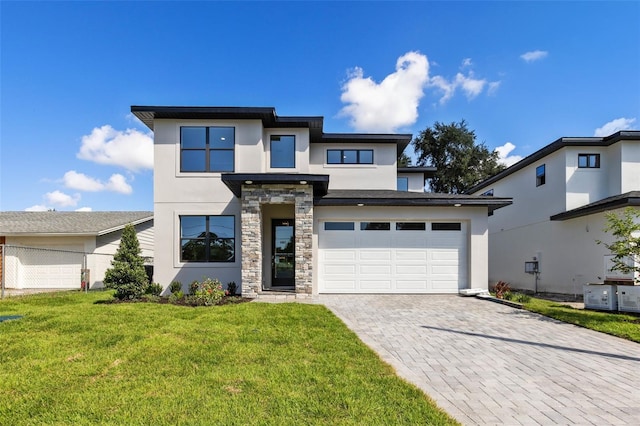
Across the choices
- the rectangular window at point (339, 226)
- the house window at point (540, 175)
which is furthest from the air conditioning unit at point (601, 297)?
the rectangular window at point (339, 226)

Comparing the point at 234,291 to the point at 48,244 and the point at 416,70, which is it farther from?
the point at 416,70

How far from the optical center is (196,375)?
4035 millimetres

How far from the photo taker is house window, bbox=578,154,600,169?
13055mm

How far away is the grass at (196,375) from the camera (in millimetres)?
3105

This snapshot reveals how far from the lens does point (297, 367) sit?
432 centimetres

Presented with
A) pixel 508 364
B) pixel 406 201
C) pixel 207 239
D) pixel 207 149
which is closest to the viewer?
pixel 508 364

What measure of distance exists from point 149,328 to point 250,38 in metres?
11.7

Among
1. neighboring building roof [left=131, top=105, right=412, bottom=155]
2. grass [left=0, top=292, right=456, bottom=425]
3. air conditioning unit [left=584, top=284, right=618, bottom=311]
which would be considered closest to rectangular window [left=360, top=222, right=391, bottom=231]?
neighboring building roof [left=131, top=105, right=412, bottom=155]

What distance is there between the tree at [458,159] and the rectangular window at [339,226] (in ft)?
73.3

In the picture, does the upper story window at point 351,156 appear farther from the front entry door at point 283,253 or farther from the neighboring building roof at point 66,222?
the neighboring building roof at point 66,222

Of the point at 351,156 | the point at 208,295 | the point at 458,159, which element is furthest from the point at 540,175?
the point at 458,159

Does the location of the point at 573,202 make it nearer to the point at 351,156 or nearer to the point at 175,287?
the point at 351,156

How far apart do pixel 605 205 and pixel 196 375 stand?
1328 cm

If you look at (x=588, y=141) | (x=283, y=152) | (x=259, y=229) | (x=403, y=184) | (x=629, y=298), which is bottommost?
(x=629, y=298)
